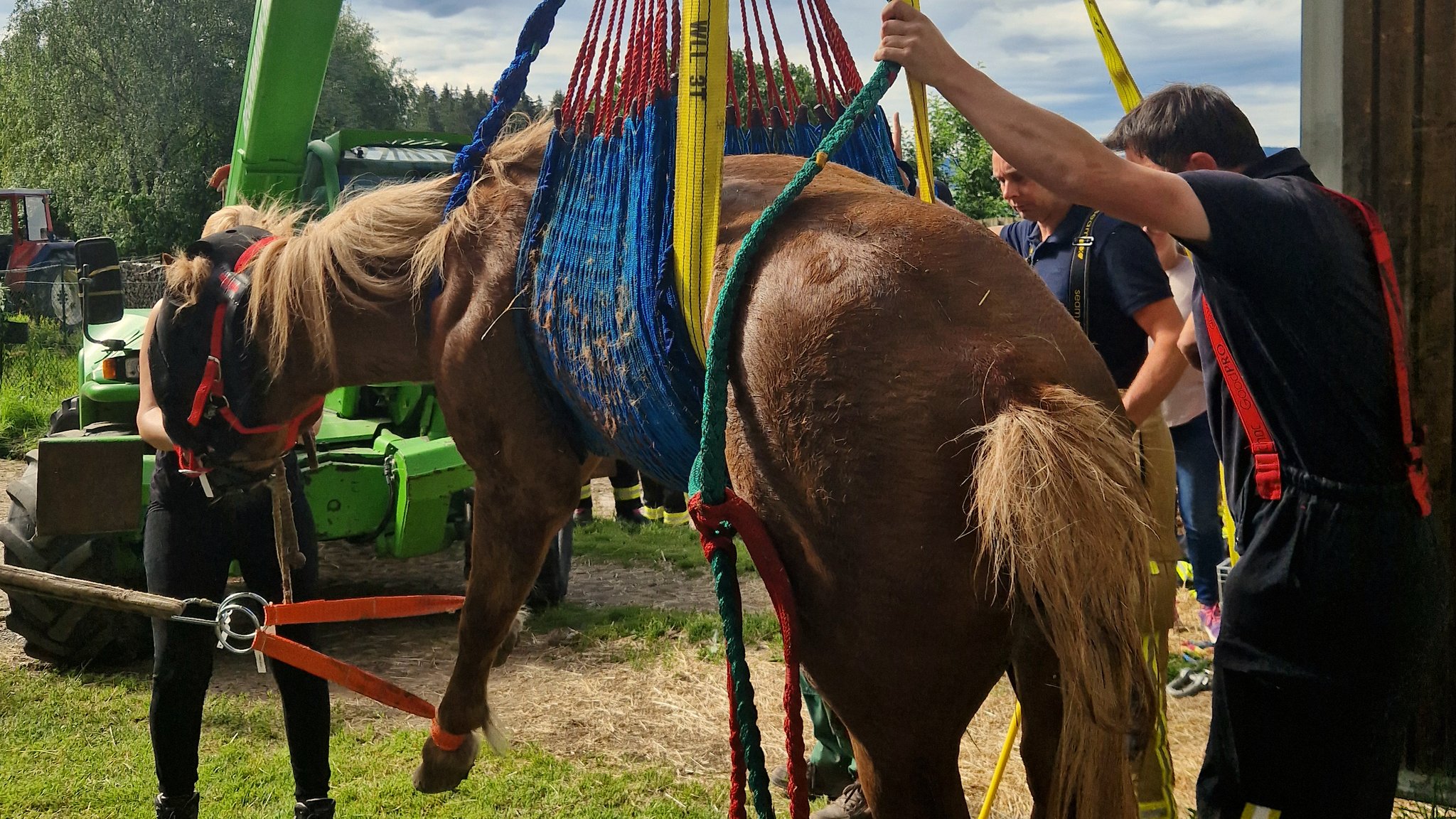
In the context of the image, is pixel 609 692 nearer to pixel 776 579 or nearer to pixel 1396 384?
pixel 776 579

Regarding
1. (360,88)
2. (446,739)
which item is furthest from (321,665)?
(360,88)

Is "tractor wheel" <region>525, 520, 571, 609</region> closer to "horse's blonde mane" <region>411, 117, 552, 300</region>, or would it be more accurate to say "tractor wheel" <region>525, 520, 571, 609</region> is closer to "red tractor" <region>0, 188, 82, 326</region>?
"horse's blonde mane" <region>411, 117, 552, 300</region>

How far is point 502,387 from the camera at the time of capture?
2.09m

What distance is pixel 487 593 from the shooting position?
238 centimetres

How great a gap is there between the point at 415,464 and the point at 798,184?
3.31m

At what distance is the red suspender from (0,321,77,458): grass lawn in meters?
8.61

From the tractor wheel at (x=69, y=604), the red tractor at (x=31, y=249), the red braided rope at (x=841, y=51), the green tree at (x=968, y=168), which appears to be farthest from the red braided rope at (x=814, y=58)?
the red tractor at (x=31, y=249)

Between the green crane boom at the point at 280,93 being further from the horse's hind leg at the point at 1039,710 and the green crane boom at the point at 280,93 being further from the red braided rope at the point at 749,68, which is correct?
the horse's hind leg at the point at 1039,710

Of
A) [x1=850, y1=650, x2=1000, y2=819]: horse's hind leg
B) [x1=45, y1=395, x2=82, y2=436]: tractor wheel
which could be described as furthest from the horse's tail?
[x1=45, y1=395, x2=82, y2=436]: tractor wheel

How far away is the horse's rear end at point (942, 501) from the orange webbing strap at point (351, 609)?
1.42 metres

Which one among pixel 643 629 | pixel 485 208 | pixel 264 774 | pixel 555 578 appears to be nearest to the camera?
pixel 485 208

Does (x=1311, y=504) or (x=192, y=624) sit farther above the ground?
(x=1311, y=504)

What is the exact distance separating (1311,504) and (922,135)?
90 cm

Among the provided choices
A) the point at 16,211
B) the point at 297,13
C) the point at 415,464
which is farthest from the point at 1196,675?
the point at 16,211
